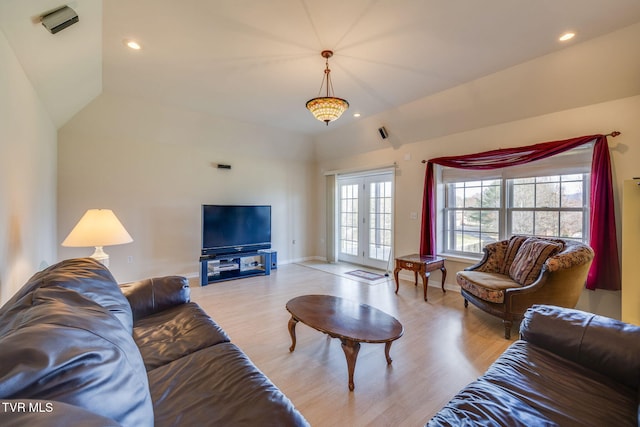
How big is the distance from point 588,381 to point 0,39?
4.00 metres

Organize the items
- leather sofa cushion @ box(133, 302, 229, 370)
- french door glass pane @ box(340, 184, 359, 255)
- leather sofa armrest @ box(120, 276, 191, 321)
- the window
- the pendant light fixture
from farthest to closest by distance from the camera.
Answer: french door glass pane @ box(340, 184, 359, 255) < the window < the pendant light fixture < leather sofa armrest @ box(120, 276, 191, 321) < leather sofa cushion @ box(133, 302, 229, 370)

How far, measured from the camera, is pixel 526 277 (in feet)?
9.82

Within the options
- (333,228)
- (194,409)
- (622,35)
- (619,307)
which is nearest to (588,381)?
(194,409)

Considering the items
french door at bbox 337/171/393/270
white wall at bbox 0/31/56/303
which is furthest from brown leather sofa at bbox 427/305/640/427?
french door at bbox 337/171/393/270

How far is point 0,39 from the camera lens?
1.75m

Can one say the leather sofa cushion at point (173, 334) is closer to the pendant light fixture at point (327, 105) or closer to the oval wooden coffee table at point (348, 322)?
the oval wooden coffee table at point (348, 322)

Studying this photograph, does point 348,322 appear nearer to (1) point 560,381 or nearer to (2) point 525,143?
(1) point 560,381

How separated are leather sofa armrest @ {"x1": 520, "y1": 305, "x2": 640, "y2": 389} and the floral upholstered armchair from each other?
1.14 metres

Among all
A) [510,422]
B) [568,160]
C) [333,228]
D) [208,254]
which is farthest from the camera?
[333,228]

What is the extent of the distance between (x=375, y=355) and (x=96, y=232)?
116 inches

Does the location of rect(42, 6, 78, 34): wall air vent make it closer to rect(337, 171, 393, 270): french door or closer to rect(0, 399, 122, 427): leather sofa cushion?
rect(0, 399, 122, 427): leather sofa cushion

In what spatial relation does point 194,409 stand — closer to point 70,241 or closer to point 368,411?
point 368,411

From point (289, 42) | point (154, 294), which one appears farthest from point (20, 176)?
point (289, 42)

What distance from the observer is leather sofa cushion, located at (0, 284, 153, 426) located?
65 centimetres
